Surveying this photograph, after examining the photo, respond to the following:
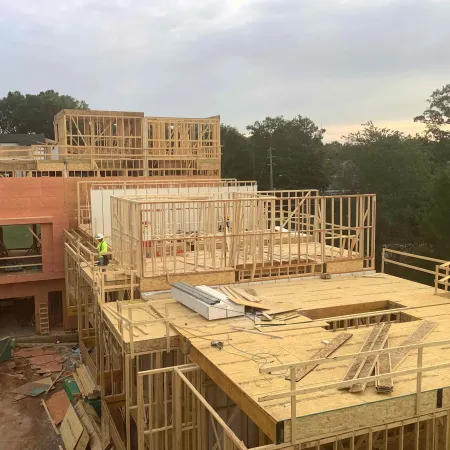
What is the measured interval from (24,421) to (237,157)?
52.2m

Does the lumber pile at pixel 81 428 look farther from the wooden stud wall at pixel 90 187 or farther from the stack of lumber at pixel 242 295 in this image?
the wooden stud wall at pixel 90 187

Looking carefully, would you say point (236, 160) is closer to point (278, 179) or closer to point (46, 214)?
point (278, 179)

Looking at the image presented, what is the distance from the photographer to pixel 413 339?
9.41 m

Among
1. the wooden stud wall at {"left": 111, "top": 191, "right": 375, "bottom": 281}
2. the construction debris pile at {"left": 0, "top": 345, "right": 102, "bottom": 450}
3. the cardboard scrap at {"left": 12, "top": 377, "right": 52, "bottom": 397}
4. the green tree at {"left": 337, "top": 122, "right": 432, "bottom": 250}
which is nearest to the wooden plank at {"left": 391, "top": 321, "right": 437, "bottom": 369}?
the wooden stud wall at {"left": 111, "top": 191, "right": 375, "bottom": 281}

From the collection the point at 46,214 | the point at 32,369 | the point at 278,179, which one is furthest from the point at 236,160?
the point at 32,369

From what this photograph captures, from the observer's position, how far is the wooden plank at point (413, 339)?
8.23m

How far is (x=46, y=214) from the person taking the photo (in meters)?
23.2

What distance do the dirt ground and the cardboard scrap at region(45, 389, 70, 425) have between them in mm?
217

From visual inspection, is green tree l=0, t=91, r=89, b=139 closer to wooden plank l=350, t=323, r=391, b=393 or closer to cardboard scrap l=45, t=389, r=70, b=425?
cardboard scrap l=45, t=389, r=70, b=425

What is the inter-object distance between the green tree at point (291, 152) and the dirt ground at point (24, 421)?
43.8 meters

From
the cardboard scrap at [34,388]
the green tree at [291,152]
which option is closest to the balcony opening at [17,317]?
the cardboard scrap at [34,388]

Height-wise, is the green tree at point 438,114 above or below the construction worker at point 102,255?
above

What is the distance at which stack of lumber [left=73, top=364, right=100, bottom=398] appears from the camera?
Result: 576 inches

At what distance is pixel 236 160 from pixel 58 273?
44190 mm
